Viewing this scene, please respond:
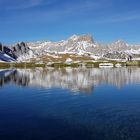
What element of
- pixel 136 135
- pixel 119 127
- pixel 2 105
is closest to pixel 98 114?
pixel 119 127

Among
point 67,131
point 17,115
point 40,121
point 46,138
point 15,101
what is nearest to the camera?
point 46,138

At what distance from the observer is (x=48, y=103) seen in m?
66.8

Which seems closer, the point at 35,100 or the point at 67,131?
the point at 67,131

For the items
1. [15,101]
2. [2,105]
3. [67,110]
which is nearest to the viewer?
[67,110]

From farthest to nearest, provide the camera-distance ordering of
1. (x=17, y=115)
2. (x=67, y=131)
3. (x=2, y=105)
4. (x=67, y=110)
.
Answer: (x=2, y=105) → (x=67, y=110) → (x=17, y=115) → (x=67, y=131)

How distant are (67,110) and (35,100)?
1639 centimetres

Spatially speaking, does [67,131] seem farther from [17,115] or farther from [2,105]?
[2,105]

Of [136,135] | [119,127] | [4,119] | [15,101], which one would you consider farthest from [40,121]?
[15,101]

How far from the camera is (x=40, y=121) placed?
47.8 m

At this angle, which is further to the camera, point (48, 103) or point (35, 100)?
point (35, 100)

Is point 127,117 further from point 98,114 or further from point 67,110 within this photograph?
point 67,110

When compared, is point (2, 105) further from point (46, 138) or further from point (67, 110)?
point (46, 138)

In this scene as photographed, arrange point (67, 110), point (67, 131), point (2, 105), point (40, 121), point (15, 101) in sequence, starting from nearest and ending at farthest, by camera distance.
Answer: point (67, 131)
point (40, 121)
point (67, 110)
point (2, 105)
point (15, 101)

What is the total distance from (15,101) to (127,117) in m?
30.2
